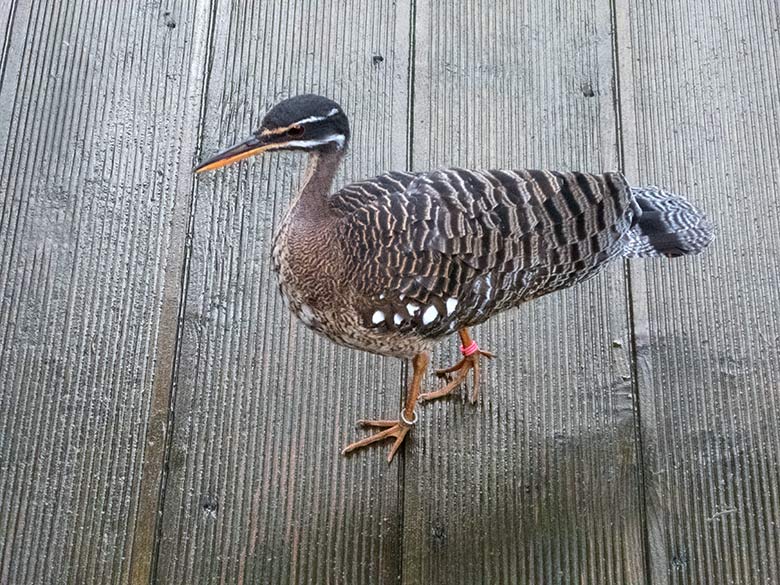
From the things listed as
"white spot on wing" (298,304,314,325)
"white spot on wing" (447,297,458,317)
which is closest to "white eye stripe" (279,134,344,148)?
"white spot on wing" (298,304,314,325)

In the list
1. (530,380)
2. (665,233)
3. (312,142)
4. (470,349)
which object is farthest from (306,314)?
(665,233)

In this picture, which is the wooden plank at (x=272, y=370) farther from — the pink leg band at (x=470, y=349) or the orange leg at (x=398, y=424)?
the pink leg band at (x=470, y=349)

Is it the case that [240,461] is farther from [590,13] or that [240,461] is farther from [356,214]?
[590,13]

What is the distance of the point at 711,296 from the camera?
2.80 metres

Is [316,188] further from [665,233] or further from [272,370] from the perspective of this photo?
[665,233]

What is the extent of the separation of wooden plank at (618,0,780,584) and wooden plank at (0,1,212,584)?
1.67 meters

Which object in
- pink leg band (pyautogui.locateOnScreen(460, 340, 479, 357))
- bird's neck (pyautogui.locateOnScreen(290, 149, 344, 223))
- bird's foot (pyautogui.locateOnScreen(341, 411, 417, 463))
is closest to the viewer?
bird's neck (pyautogui.locateOnScreen(290, 149, 344, 223))

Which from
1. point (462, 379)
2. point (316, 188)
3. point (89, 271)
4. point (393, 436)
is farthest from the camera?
point (89, 271)

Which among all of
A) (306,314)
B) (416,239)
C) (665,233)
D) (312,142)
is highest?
(312,142)

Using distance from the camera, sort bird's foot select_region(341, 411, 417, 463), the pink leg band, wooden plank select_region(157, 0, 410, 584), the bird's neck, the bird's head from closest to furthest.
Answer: the bird's head < the bird's neck < wooden plank select_region(157, 0, 410, 584) < bird's foot select_region(341, 411, 417, 463) < the pink leg band

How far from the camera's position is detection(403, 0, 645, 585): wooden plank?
243 cm

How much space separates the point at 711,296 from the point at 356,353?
4.22ft

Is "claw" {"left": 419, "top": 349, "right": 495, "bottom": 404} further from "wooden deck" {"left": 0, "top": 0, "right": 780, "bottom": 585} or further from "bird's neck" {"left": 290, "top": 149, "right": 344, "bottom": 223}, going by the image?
"bird's neck" {"left": 290, "top": 149, "right": 344, "bottom": 223}

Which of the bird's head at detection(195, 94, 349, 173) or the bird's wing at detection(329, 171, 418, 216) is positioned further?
the bird's wing at detection(329, 171, 418, 216)
